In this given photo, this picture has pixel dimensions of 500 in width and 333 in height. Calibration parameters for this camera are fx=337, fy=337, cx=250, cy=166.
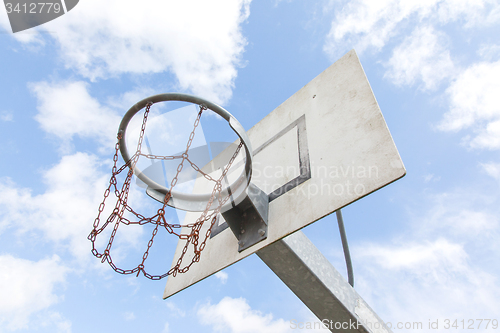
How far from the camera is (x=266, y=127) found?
2.72 m

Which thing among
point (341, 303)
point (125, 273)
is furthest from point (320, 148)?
point (125, 273)

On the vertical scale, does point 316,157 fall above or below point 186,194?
below

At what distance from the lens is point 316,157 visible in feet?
6.88

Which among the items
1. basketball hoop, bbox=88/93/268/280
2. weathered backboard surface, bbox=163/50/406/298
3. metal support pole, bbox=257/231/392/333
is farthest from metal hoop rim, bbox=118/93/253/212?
metal support pole, bbox=257/231/392/333

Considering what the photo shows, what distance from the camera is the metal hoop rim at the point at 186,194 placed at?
205 cm

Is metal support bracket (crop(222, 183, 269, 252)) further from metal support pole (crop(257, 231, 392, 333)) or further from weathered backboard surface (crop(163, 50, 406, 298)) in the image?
metal support pole (crop(257, 231, 392, 333))

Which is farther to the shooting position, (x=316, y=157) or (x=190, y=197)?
(x=190, y=197)

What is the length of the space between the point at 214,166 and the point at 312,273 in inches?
40.0

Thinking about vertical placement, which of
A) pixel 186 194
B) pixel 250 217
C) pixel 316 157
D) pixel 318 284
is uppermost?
pixel 186 194

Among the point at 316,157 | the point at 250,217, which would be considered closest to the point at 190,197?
the point at 250,217

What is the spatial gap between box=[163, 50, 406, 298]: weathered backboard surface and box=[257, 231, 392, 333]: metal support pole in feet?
0.95

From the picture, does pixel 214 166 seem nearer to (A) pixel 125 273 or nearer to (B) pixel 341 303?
(A) pixel 125 273

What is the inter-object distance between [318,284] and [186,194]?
111 cm

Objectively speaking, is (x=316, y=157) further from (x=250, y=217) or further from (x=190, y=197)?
(x=190, y=197)
